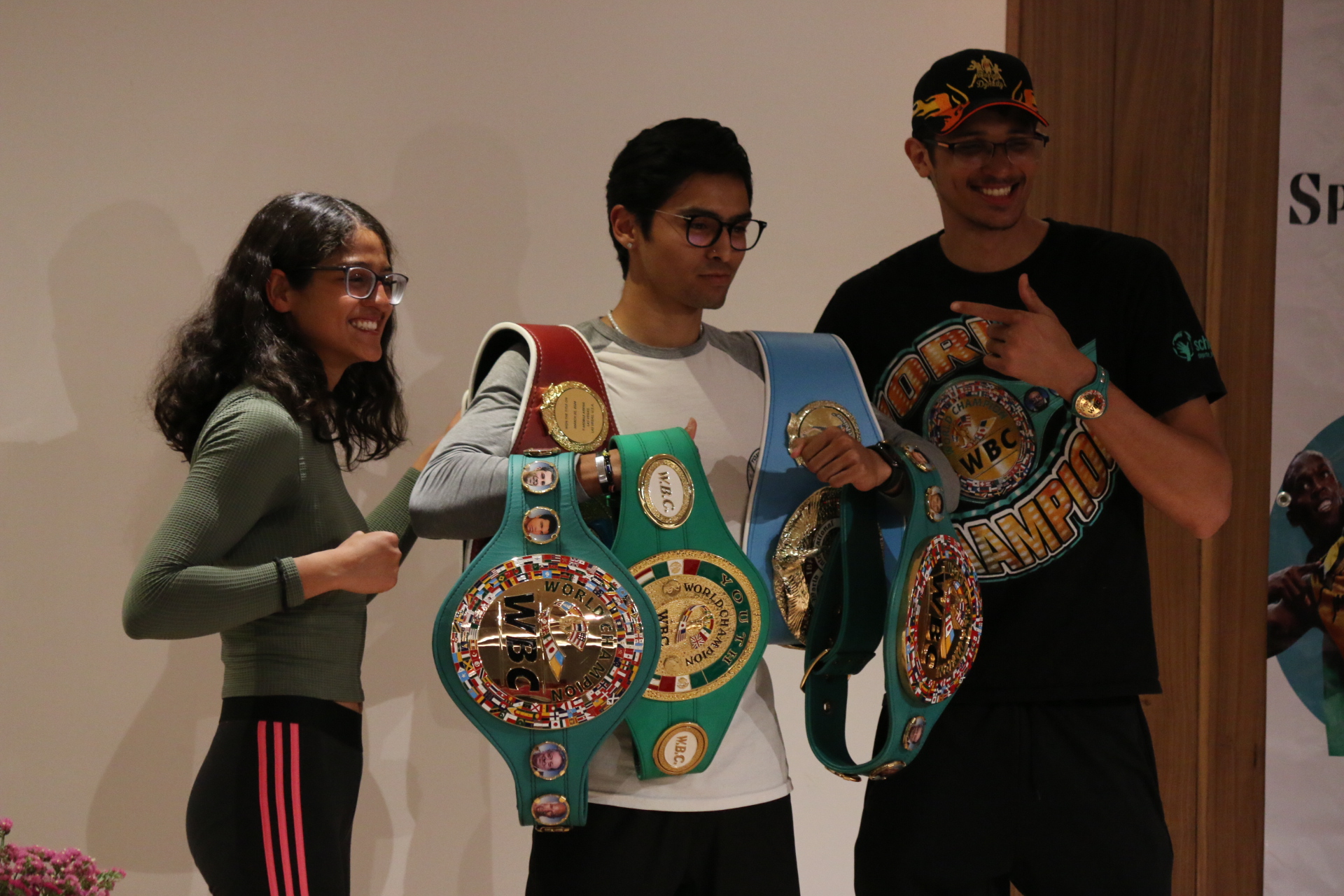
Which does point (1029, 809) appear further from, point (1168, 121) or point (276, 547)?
point (1168, 121)

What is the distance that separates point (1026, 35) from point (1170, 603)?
1.25 meters

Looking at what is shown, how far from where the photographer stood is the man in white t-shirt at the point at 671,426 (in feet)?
4.51

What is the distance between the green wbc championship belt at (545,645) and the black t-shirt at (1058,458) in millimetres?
616

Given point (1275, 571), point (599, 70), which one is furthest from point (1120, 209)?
point (599, 70)

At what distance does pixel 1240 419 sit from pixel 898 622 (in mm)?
1380

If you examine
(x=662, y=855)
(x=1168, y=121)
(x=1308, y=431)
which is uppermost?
(x=1168, y=121)

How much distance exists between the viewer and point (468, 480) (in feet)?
4.38

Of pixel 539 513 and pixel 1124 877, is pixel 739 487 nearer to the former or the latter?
pixel 539 513

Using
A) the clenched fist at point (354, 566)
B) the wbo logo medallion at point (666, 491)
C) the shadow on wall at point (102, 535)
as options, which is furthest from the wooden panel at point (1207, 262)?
the shadow on wall at point (102, 535)

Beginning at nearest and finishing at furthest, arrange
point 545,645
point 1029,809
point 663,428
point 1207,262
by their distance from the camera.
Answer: point 545,645, point 663,428, point 1029,809, point 1207,262

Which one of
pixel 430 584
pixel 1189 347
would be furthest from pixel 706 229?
pixel 430 584

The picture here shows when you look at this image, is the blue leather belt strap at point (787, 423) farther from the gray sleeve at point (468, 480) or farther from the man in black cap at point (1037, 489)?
the gray sleeve at point (468, 480)

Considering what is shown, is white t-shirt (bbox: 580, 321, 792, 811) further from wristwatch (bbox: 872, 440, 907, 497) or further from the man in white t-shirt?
wristwatch (bbox: 872, 440, 907, 497)

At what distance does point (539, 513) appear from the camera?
1.31m
